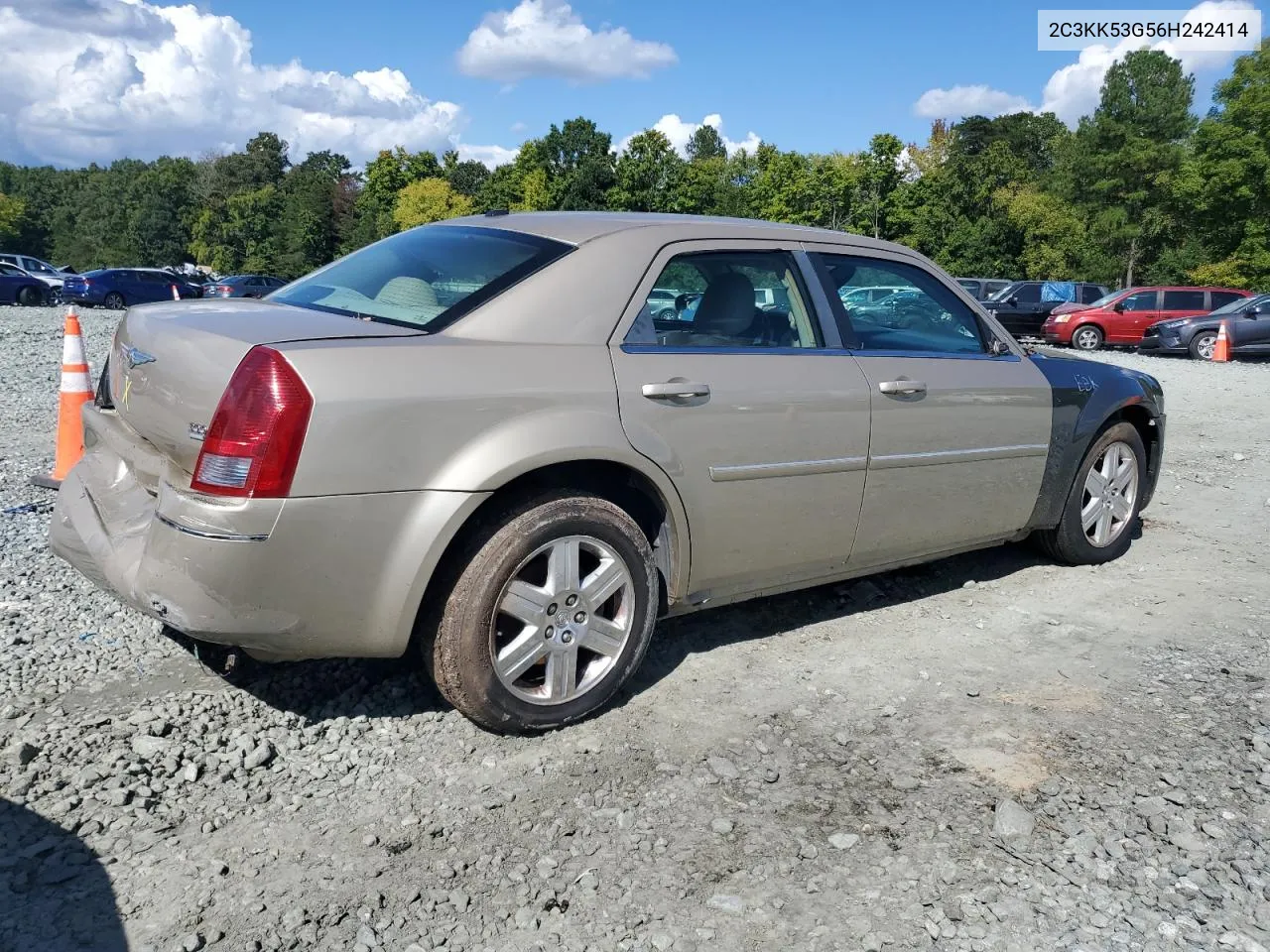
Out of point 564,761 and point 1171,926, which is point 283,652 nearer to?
point 564,761

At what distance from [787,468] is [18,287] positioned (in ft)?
108

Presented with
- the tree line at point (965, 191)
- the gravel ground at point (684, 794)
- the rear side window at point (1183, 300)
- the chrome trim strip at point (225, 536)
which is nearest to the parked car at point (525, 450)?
the chrome trim strip at point (225, 536)

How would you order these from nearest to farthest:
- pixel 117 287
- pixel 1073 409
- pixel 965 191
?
1. pixel 1073 409
2. pixel 117 287
3. pixel 965 191

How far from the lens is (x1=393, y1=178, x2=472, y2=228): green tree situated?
3285 inches

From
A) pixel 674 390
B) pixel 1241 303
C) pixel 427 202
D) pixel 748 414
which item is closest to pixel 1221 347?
pixel 1241 303

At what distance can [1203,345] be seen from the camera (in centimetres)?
2191

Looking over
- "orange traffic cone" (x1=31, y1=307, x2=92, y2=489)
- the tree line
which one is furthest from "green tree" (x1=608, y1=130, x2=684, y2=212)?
"orange traffic cone" (x1=31, y1=307, x2=92, y2=489)

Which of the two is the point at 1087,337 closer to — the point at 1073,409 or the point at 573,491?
the point at 1073,409

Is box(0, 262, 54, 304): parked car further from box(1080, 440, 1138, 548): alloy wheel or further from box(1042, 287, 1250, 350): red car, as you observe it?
box(1080, 440, 1138, 548): alloy wheel

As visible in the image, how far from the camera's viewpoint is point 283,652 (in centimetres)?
304

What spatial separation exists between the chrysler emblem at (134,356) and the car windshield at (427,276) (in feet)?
1.88

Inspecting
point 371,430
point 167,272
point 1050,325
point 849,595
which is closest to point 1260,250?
point 1050,325

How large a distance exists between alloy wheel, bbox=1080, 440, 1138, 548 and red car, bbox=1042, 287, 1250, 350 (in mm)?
20301

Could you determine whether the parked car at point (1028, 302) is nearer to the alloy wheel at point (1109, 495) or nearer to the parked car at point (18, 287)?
the alloy wheel at point (1109, 495)
